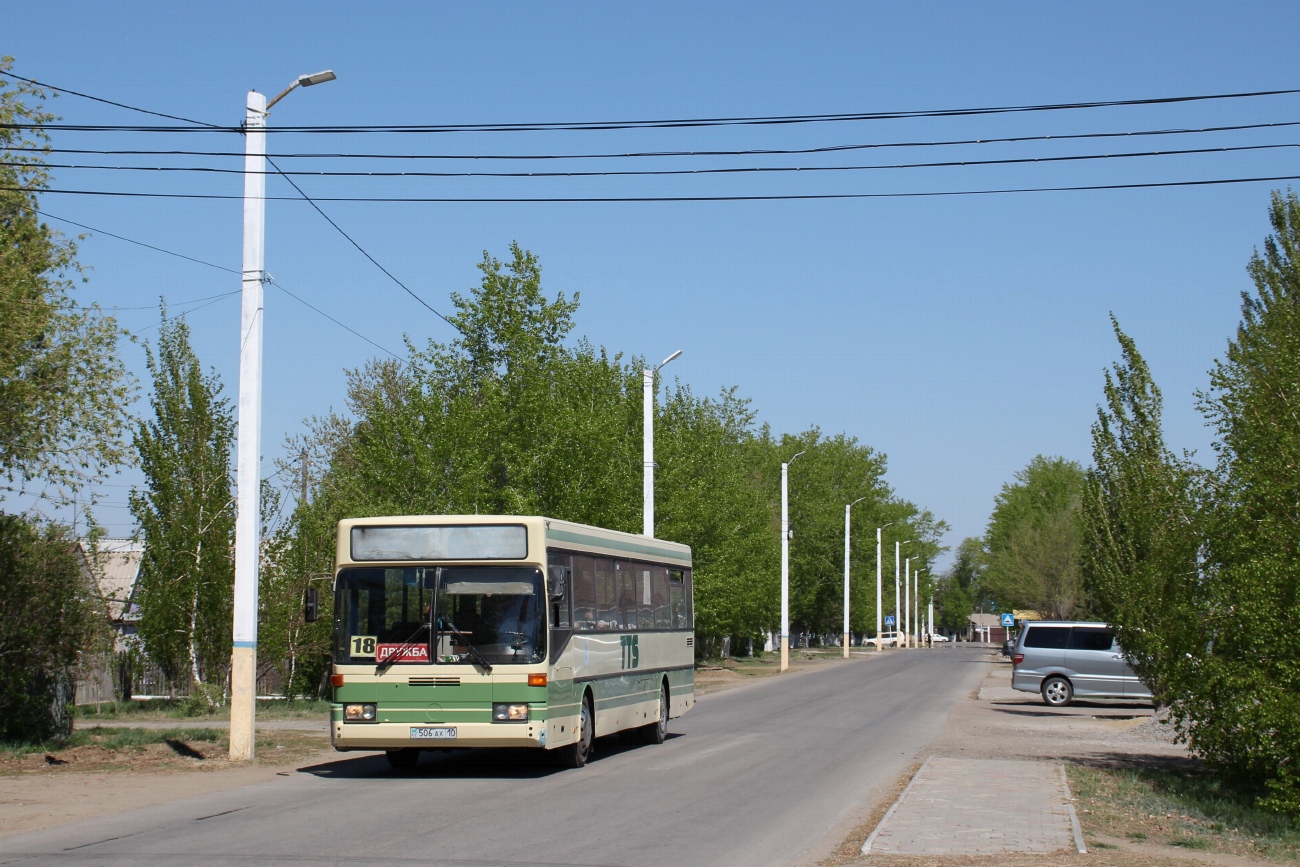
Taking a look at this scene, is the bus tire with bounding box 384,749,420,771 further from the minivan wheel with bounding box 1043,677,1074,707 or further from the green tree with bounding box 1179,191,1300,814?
the minivan wheel with bounding box 1043,677,1074,707

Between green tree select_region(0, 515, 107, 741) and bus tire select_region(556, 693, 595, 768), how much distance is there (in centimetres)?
813

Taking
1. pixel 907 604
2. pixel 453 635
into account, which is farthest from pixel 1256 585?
pixel 907 604

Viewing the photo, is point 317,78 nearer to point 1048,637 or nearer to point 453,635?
point 453,635

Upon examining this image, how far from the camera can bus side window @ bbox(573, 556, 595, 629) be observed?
653 inches

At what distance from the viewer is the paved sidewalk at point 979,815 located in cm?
1066

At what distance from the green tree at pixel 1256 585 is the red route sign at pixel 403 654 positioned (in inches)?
327

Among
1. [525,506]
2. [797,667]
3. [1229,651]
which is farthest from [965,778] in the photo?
[797,667]

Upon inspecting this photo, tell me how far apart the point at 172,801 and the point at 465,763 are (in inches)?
188

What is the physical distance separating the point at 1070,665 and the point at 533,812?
22.3 m

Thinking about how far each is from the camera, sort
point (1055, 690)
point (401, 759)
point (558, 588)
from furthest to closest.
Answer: point (1055, 690), point (401, 759), point (558, 588)

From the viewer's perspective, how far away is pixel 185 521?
2695 centimetres

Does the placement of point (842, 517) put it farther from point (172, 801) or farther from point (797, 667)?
point (172, 801)

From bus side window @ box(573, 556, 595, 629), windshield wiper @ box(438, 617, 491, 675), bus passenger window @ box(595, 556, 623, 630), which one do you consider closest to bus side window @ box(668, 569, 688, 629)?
bus passenger window @ box(595, 556, 623, 630)

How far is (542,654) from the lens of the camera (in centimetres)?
1515
